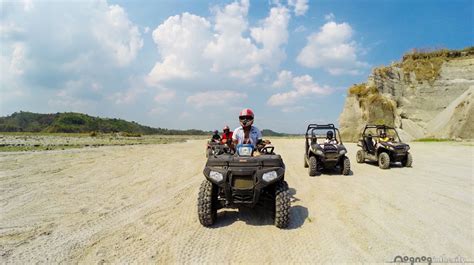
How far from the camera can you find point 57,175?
348 inches

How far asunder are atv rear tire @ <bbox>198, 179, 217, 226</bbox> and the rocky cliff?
2648 cm

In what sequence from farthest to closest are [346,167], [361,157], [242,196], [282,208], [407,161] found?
[361,157]
[407,161]
[346,167]
[242,196]
[282,208]

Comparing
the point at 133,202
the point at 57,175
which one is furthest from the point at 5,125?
the point at 133,202

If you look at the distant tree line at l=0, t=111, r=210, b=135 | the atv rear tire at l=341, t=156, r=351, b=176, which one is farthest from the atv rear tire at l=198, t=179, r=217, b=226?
the distant tree line at l=0, t=111, r=210, b=135

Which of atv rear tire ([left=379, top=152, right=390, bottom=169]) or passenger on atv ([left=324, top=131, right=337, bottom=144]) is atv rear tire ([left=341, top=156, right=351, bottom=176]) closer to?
passenger on atv ([left=324, top=131, right=337, bottom=144])

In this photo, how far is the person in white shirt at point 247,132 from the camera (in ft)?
18.5

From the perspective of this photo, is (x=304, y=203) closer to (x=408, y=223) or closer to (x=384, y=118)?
(x=408, y=223)

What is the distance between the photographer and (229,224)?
4.58 m

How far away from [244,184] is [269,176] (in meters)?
0.40

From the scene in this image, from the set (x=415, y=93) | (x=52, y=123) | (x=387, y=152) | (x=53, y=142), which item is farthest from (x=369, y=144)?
(x=52, y=123)

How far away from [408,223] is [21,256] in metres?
5.49

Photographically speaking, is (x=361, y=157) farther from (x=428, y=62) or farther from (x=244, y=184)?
(x=428, y=62)

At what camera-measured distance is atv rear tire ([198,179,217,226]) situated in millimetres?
4345

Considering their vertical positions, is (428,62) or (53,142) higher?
(428,62)
